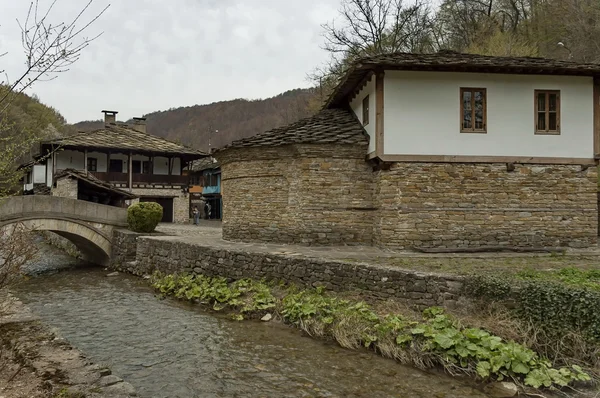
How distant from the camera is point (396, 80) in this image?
10953 mm

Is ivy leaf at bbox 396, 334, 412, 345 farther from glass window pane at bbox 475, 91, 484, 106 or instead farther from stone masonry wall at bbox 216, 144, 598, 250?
glass window pane at bbox 475, 91, 484, 106

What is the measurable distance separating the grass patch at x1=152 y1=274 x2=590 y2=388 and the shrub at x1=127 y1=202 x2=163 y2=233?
254 inches

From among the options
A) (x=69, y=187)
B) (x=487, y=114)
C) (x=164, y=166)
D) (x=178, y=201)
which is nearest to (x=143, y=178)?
(x=164, y=166)

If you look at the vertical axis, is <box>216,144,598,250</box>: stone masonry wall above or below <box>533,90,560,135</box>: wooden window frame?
below

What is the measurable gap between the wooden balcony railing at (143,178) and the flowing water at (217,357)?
49.6ft

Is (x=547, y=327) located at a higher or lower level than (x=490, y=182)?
lower

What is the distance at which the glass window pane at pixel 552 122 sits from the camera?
11.3 m

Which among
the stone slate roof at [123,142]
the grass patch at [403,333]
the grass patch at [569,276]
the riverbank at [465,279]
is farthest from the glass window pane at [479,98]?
the stone slate roof at [123,142]

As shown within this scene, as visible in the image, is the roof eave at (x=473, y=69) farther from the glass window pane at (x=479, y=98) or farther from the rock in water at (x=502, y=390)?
the rock in water at (x=502, y=390)

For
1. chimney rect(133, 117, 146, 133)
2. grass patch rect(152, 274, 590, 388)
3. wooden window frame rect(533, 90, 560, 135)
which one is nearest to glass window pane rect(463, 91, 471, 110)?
wooden window frame rect(533, 90, 560, 135)

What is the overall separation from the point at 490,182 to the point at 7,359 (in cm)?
1076

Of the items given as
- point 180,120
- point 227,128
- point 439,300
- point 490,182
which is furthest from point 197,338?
point 180,120

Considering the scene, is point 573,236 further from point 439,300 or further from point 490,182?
point 439,300

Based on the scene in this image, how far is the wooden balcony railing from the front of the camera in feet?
78.5
